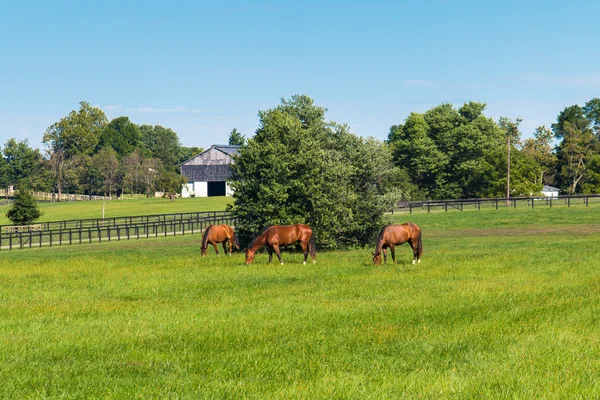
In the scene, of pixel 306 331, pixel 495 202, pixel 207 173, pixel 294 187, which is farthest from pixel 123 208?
pixel 306 331

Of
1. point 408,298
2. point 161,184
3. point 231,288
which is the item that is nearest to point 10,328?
point 231,288

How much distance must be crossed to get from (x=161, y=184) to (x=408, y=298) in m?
120

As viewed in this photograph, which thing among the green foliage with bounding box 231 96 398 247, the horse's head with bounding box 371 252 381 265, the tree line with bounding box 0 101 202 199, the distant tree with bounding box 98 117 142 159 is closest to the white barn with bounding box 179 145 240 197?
the tree line with bounding box 0 101 202 199

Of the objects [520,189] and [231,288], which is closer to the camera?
[231,288]

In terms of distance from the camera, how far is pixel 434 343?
1191 centimetres

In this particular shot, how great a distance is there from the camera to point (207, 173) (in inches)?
5684

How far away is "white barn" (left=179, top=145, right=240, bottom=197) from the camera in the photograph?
143 m

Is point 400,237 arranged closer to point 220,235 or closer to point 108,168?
point 220,235

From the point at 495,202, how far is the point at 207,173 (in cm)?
7971

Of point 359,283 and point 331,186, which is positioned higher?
point 331,186

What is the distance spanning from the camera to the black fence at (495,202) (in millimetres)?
71312

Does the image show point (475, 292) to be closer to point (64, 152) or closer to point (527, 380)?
point (527, 380)

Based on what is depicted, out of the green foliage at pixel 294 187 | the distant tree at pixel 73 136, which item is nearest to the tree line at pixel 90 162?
the distant tree at pixel 73 136

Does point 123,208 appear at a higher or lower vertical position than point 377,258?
lower
